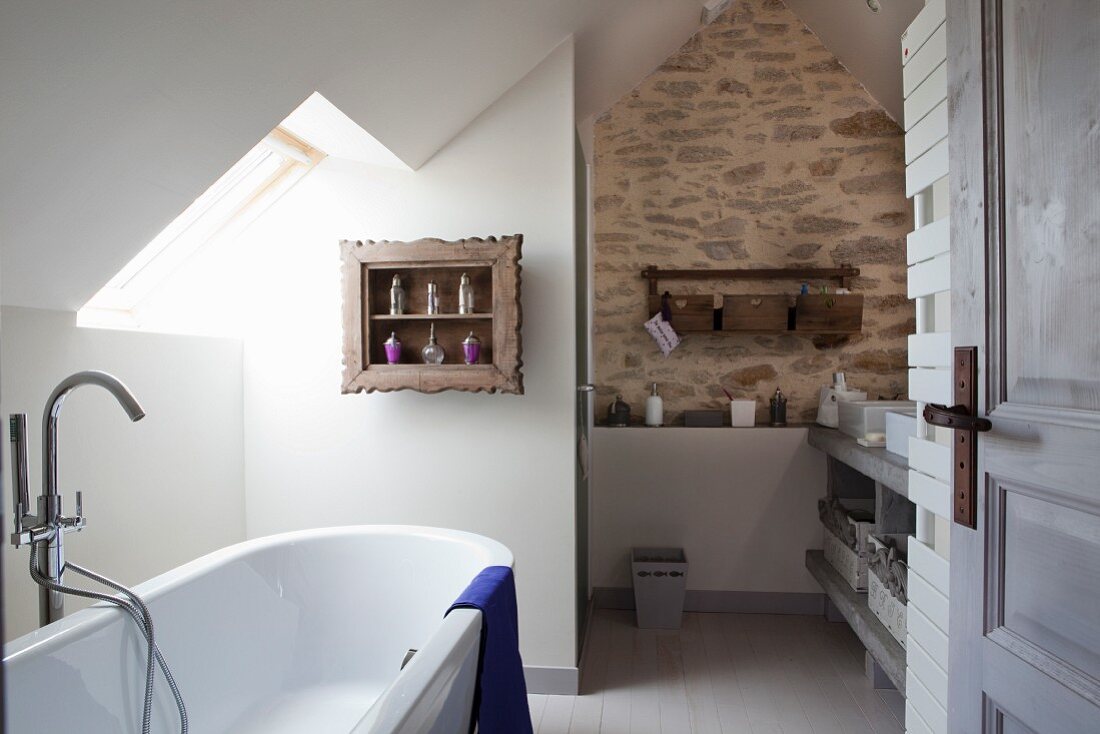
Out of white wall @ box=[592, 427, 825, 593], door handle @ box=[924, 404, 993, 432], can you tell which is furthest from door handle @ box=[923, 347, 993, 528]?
white wall @ box=[592, 427, 825, 593]

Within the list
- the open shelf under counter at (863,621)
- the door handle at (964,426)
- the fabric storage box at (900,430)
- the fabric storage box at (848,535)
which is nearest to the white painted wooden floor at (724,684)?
the open shelf under counter at (863,621)

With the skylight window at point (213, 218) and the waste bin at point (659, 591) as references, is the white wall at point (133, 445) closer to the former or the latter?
the skylight window at point (213, 218)

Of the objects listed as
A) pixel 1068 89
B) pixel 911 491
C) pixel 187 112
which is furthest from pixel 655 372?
pixel 1068 89

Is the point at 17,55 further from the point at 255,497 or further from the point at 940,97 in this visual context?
the point at 255,497

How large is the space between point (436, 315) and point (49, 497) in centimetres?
150

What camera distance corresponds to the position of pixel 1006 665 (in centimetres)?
119

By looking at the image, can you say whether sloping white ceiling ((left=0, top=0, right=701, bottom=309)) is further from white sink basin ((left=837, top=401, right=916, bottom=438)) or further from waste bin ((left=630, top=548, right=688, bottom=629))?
waste bin ((left=630, top=548, right=688, bottom=629))

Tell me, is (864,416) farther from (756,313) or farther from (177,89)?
(177,89)

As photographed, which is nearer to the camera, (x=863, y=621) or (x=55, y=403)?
(x=55, y=403)

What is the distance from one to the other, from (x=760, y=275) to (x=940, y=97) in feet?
8.72

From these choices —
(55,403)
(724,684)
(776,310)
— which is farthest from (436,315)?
(776,310)

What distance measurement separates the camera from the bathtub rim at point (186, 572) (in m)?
1.62

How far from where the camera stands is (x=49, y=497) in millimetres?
1679

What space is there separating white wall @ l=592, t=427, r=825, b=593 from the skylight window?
2048mm
